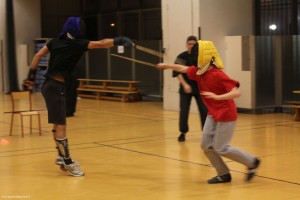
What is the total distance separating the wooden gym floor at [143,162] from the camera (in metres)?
6.38

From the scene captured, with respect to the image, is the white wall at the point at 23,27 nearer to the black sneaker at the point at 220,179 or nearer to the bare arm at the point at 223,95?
the black sneaker at the point at 220,179

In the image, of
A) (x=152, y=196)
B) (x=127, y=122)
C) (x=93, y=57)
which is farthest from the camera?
(x=93, y=57)

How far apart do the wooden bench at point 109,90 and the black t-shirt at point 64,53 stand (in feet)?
36.9

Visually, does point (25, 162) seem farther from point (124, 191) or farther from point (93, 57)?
point (93, 57)

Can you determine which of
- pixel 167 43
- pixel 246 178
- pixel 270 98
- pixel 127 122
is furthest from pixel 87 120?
pixel 246 178

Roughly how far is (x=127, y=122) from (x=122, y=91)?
586cm

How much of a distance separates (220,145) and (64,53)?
7.62 feet

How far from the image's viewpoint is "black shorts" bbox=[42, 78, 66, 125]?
7.29m

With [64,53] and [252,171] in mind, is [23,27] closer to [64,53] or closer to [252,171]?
[64,53]

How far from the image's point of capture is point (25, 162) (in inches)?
328

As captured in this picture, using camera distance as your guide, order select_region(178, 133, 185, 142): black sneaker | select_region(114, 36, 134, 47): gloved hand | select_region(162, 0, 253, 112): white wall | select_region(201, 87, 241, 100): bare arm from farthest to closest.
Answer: select_region(162, 0, 253, 112): white wall
select_region(178, 133, 185, 142): black sneaker
select_region(114, 36, 134, 47): gloved hand
select_region(201, 87, 241, 100): bare arm

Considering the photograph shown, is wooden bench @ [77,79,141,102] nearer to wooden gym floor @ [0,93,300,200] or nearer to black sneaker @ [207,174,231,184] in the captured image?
wooden gym floor @ [0,93,300,200]

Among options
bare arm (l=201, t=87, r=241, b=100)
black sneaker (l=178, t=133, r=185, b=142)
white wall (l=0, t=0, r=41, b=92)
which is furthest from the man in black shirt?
white wall (l=0, t=0, r=41, b=92)

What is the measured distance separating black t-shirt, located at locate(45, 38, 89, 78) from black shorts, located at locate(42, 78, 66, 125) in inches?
5.6
